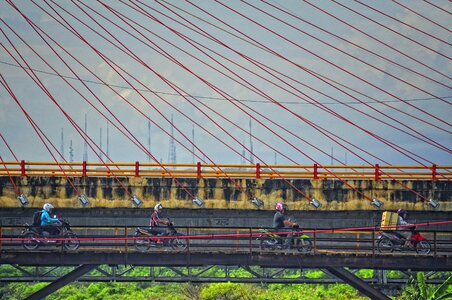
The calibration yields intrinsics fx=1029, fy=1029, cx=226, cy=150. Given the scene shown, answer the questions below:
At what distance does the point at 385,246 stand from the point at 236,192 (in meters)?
13.5

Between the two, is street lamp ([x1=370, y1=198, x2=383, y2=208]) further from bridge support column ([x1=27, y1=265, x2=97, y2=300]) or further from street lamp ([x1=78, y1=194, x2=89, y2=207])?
bridge support column ([x1=27, y1=265, x2=97, y2=300])

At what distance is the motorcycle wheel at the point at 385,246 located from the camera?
34.0 metres

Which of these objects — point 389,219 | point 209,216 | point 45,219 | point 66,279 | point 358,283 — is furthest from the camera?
point 209,216

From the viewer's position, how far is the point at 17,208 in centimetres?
4681

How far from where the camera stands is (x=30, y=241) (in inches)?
1411

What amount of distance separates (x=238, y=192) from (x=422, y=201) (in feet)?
27.4

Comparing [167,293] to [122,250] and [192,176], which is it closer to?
[192,176]

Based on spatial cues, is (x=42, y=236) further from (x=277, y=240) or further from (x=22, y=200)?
(x=22, y=200)

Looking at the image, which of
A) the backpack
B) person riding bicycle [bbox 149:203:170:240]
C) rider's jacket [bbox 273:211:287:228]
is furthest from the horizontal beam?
person riding bicycle [bbox 149:203:170:240]

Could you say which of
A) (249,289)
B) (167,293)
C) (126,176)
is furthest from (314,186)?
(167,293)

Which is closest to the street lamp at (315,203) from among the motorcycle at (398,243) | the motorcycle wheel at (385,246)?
the motorcycle at (398,243)

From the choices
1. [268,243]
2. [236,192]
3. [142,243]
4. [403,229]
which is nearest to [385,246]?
[403,229]

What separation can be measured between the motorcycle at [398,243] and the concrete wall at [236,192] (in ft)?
33.0

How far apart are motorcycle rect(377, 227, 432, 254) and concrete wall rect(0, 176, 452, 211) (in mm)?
10045
